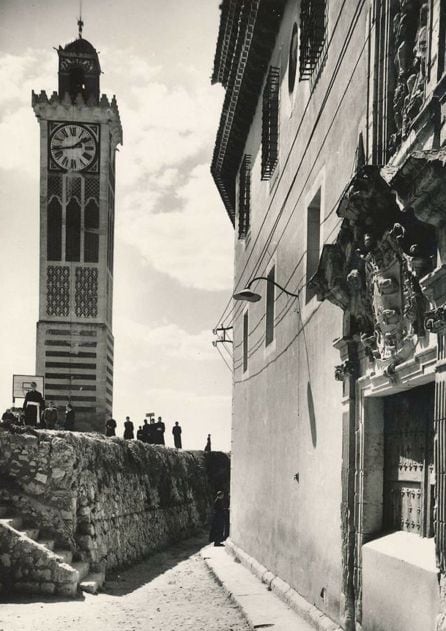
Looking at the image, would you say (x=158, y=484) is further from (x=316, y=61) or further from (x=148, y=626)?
(x=316, y=61)

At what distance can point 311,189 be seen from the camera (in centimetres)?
956

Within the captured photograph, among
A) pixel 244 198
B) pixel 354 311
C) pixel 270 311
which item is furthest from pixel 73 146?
pixel 354 311

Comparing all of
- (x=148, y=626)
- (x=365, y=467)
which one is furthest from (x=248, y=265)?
(x=365, y=467)

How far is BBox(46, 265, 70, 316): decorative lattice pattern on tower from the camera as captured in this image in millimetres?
33625

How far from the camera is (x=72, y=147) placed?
34.2 metres

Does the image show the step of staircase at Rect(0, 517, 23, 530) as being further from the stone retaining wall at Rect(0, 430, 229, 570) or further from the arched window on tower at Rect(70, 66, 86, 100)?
the arched window on tower at Rect(70, 66, 86, 100)

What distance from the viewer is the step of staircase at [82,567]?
1144 centimetres

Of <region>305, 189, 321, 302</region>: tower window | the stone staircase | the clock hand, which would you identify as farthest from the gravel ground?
the clock hand

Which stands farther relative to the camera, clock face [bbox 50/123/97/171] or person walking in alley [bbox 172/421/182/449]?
clock face [bbox 50/123/97/171]

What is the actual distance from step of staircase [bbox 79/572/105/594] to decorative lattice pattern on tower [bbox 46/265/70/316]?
73.7 ft

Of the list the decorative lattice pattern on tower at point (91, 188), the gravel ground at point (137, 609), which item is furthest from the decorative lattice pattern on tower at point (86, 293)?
the gravel ground at point (137, 609)

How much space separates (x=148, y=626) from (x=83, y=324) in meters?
25.1

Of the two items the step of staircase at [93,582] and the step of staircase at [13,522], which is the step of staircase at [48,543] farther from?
the step of staircase at [93,582]

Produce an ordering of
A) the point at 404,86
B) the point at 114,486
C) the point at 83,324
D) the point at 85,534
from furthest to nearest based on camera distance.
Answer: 1. the point at 83,324
2. the point at 114,486
3. the point at 85,534
4. the point at 404,86
